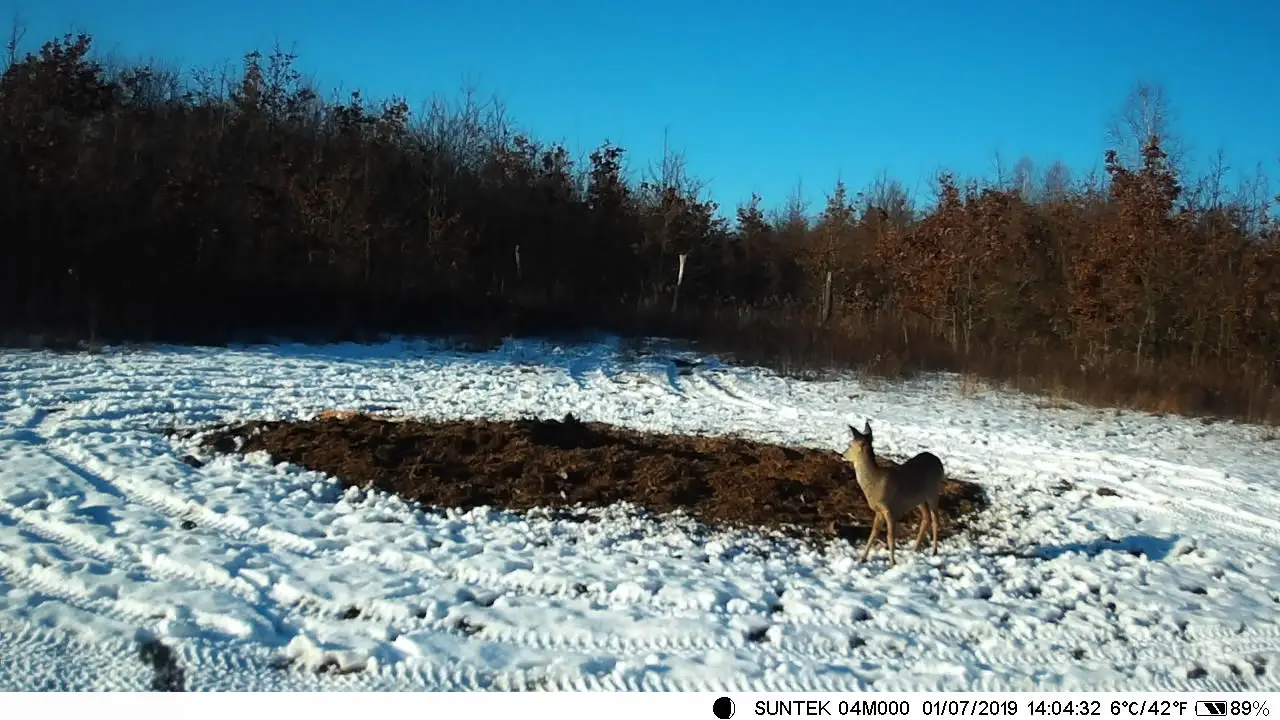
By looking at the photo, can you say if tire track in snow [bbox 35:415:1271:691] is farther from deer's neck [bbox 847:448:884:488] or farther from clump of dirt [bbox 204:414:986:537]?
clump of dirt [bbox 204:414:986:537]

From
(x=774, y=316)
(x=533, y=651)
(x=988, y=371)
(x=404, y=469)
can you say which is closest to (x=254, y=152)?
(x=774, y=316)

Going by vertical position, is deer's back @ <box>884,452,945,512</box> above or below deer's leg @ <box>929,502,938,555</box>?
above

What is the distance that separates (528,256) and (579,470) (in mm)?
24173

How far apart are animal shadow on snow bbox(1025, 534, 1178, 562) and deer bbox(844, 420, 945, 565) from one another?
37.5 inches

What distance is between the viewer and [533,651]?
17.1 ft

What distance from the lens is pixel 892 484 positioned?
7043 mm
